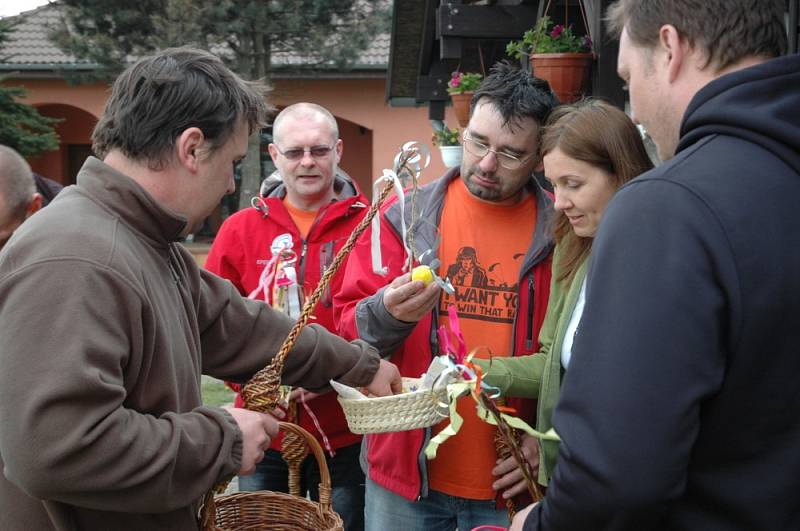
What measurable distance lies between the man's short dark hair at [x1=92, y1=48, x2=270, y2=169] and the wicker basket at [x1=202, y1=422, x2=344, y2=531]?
0.86 m

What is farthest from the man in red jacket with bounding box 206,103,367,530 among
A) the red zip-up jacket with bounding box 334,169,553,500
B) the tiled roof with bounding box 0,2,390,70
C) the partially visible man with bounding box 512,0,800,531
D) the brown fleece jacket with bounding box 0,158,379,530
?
the tiled roof with bounding box 0,2,390,70

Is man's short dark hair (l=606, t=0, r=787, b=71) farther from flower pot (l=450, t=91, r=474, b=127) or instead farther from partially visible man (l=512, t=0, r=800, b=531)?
flower pot (l=450, t=91, r=474, b=127)

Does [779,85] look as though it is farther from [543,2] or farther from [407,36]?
[407,36]

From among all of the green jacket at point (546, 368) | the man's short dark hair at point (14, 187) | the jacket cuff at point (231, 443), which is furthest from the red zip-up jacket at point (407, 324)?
the man's short dark hair at point (14, 187)

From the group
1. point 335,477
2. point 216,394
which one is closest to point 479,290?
point 335,477

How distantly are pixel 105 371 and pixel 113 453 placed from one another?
163 mm

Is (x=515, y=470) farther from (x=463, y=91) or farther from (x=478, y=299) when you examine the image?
(x=463, y=91)

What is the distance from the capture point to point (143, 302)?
6.19 ft

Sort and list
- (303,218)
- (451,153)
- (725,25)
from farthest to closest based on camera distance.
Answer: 1. (451,153)
2. (303,218)
3. (725,25)

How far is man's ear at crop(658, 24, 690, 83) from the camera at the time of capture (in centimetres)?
165

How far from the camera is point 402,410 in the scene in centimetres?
237

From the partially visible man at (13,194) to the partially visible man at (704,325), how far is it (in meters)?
2.84

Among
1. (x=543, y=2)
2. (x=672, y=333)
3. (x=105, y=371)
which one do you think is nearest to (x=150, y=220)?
(x=105, y=371)

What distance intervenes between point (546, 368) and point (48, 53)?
19.4 metres
